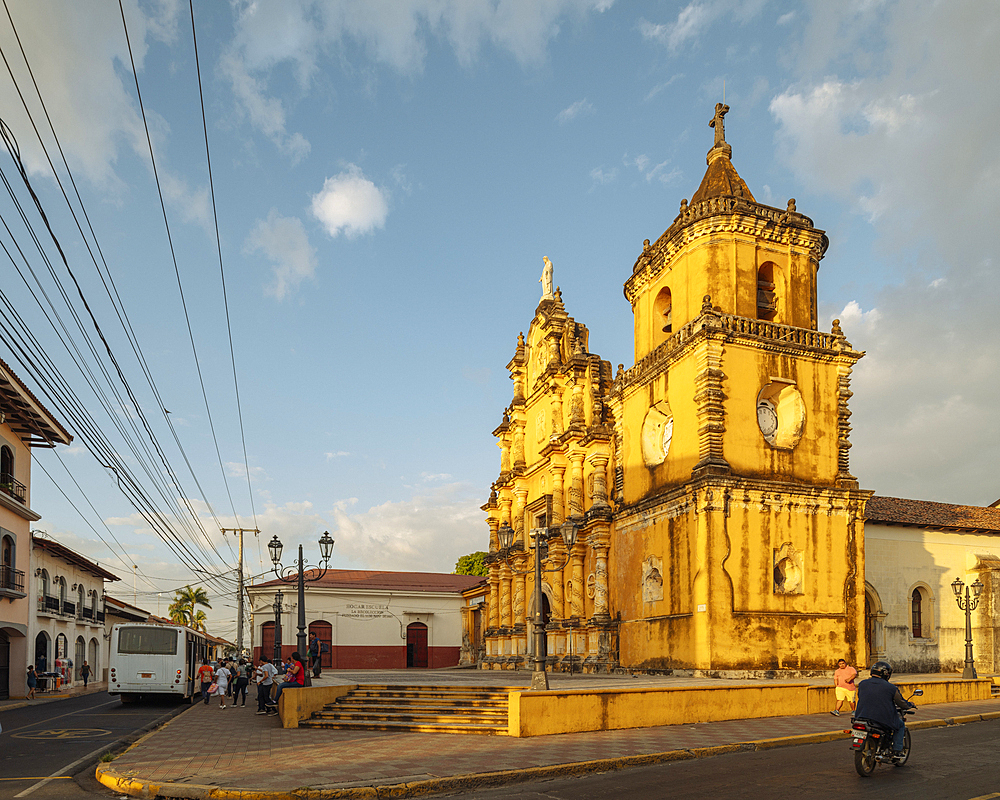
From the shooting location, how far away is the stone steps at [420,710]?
15.1 metres

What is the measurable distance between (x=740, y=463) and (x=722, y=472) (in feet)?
3.32

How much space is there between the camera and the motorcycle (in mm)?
10047

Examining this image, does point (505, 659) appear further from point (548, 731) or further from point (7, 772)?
point (7, 772)

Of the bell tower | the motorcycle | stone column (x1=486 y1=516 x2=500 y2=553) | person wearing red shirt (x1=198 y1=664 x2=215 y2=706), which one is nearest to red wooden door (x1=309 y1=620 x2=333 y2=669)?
stone column (x1=486 y1=516 x2=500 y2=553)

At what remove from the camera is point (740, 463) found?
79.7 feet

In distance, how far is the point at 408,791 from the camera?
32.0 feet

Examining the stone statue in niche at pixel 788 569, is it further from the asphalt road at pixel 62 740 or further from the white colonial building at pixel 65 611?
the white colonial building at pixel 65 611

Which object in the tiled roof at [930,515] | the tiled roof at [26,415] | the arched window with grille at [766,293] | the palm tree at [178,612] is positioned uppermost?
the arched window with grille at [766,293]

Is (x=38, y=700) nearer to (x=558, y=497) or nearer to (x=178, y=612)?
(x=558, y=497)

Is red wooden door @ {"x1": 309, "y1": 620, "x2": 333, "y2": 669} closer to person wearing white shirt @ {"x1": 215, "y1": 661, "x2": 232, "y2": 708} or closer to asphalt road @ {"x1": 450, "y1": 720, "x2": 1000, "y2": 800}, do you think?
person wearing white shirt @ {"x1": 215, "y1": 661, "x2": 232, "y2": 708}

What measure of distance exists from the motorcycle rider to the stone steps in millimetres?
6176

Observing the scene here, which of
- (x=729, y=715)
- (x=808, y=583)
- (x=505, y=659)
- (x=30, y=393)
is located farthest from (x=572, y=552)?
(x=30, y=393)

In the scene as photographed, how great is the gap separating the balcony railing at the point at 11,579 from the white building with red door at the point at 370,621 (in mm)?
20986

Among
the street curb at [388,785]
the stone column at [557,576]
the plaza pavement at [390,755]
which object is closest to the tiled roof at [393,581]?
the stone column at [557,576]
